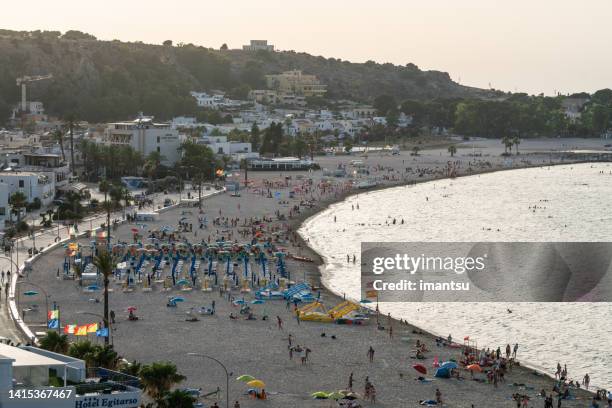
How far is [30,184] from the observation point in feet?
222

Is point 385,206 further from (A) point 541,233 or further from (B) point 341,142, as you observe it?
(B) point 341,142

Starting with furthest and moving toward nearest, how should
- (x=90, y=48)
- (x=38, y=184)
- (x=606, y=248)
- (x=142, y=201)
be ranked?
1. (x=90, y=48)
2. (x=142, y=201)
3. (x=38, y=184)
4. (x=606, y=248)

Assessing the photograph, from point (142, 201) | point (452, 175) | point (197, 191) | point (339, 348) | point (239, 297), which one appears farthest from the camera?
point (452, 175)

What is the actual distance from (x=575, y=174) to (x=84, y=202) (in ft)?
207

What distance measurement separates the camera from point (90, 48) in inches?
5950

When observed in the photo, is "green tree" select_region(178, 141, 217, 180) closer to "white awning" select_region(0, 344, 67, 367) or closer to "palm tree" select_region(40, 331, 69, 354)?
"palm tree" select_region(40, 331, 69, 354)

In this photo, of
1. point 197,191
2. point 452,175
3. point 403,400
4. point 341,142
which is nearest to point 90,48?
point 341,142

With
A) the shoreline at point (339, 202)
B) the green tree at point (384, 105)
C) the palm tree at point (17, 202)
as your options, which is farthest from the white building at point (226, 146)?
the green tree at point (384, 105)

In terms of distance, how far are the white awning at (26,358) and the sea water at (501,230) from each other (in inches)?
756

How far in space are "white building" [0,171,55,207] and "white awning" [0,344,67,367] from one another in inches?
1701

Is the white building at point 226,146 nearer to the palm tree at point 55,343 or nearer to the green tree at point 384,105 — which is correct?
the green tree at point 384,105

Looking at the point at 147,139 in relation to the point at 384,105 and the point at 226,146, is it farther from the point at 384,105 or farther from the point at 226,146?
the point at 384,105

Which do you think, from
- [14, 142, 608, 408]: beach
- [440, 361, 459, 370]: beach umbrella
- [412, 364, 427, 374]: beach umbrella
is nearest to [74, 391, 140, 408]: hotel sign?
[14, 142, 608, 408]: beach

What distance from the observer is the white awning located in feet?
71.8
